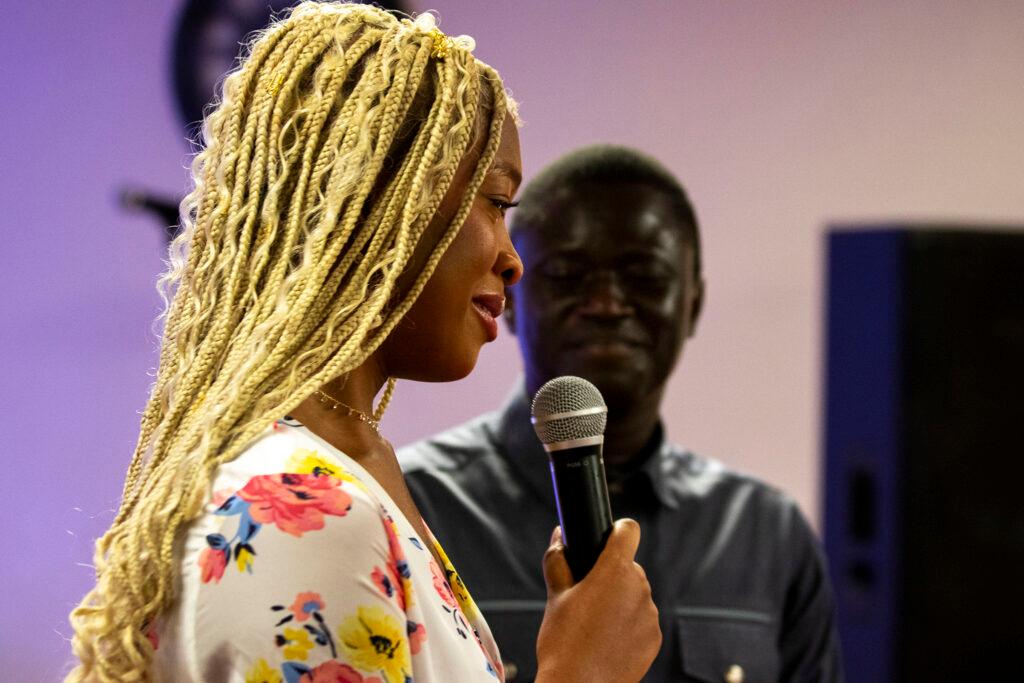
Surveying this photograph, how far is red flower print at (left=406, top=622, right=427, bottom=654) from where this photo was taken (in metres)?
0.97

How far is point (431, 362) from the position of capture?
117 cm

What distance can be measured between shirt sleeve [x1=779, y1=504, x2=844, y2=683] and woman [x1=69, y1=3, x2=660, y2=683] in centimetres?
105

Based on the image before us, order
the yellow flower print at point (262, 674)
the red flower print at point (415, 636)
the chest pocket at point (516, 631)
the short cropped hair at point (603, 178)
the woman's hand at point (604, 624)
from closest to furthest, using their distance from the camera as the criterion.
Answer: the yellow flower print at point (262, 674) < the red flower print at point (415, 636) < the woman's hand at point (604, 624) < the chest pocket at point (516, 631) < the short cropped hair at point (603, 178)

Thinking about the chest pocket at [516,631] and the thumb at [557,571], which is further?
the chest pocket at [516,631]

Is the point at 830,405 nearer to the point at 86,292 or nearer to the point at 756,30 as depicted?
the point at 756,30

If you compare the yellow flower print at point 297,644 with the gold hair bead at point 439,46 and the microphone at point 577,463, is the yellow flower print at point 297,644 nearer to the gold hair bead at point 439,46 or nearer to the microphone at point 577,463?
the microphone at point 577,463

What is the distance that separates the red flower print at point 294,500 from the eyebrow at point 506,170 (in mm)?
394

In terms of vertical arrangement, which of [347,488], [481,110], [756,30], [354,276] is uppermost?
[756,30]

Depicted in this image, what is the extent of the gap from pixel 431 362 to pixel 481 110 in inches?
9.7

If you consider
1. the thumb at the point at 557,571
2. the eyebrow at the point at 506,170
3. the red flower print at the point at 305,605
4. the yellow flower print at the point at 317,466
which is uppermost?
the eyebrow at the point at 506,170

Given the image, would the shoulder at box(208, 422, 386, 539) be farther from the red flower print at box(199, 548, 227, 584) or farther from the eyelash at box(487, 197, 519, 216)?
the eyelash at box(487, 197, 519, 216)

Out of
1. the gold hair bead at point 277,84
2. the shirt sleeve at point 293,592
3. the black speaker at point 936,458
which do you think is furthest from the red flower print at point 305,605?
the black speaker at point 936,458

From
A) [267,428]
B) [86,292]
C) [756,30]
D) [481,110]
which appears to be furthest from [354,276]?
[756,30]

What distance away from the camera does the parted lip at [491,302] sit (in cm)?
120
